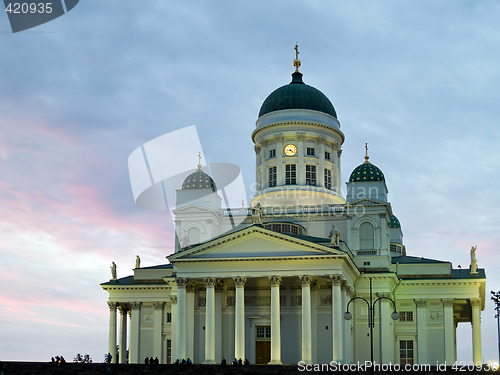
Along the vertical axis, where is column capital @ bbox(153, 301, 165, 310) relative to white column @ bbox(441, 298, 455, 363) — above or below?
above

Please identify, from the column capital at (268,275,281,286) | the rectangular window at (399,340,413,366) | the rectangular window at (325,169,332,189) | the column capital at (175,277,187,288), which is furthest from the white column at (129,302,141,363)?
the rectangular window at (399,340,413,366)

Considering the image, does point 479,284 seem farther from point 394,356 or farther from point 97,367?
point 97,367

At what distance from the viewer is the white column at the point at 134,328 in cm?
7404

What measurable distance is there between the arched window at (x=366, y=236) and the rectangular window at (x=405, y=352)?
8842mm

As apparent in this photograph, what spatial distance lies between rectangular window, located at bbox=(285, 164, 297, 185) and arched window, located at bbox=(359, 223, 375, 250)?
9.45m

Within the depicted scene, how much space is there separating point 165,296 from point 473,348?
27.6 meters

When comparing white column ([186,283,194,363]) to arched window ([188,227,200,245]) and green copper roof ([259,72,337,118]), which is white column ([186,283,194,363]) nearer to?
arched window ([188,227,200,245])

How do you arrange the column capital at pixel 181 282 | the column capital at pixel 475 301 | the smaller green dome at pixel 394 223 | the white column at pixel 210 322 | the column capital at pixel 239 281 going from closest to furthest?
the white column at pixel 210 322 < the column capital at pixel 239 281 < the column capital at pixel 181 282 < the column capital at pixel 475 301 < the smaller green dome at pixel 394 223

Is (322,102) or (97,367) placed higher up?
(322,102)

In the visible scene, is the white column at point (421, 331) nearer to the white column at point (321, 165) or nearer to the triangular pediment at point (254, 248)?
the white column at point (321, 165)

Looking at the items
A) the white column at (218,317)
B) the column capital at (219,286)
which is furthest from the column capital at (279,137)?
the white column at (218,317)

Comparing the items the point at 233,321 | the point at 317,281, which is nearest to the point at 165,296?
the point at 233,321

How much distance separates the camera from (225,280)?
60656mm

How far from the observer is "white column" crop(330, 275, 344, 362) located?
56656 mm
